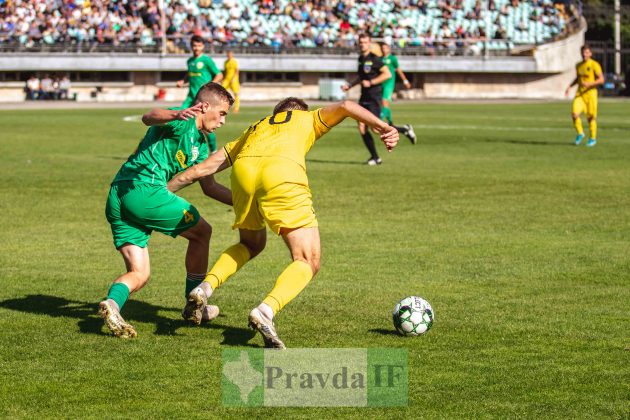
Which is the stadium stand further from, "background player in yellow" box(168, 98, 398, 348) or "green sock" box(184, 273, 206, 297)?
"background player in yellow" box(168, 98, 398, 348)

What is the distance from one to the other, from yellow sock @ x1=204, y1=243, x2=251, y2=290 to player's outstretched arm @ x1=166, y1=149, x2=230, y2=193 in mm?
584

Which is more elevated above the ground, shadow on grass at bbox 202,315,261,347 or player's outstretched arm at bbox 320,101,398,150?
player's outstretched arm at bbox 320,101,398,150

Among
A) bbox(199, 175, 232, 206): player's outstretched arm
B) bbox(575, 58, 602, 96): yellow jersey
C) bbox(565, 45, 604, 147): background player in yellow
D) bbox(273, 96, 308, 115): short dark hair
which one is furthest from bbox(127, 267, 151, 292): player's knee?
bbox(575, 58, 602, 96): yellow jersey

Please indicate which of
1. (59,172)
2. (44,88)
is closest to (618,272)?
(59,172)

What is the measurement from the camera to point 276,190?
23.0 ft

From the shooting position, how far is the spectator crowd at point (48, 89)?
189ft

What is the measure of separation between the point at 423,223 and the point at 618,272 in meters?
3.59

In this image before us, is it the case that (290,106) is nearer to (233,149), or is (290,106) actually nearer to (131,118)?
(233,149)

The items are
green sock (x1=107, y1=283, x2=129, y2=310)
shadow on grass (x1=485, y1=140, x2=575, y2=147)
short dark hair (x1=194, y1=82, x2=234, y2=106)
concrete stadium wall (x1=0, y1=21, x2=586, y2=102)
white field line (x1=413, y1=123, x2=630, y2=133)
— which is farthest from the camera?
concrete stadium wall (x1=0, y1=21, x2=586, y2=102)

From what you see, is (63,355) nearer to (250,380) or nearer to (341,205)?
(250,380)

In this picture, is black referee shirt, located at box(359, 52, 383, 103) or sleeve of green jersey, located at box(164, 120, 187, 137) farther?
black referee shirt, located at box(359, 52, 383, 103)

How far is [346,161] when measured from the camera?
22.0 meters

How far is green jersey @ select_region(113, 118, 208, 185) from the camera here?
7828mm
